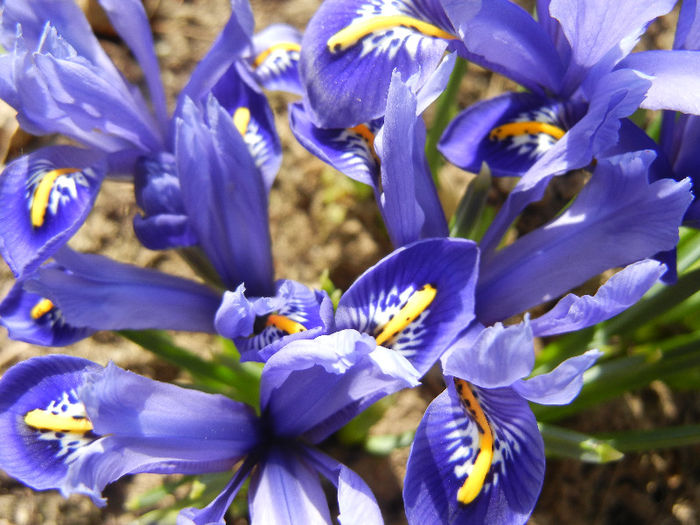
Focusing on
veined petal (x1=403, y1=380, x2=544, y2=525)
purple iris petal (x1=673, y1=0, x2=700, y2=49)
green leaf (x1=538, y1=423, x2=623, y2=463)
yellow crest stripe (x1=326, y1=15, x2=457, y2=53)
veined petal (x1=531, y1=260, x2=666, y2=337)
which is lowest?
green leaf (x1=538, y1=423, x2=623, y2=463)

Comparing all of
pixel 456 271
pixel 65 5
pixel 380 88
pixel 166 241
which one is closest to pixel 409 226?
pixel 456 271

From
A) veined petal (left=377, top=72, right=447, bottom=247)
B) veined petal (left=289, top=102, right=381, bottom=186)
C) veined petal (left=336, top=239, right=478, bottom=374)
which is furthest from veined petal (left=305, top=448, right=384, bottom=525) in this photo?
veined petal (left=289, top=102, right=381, bottom=186)

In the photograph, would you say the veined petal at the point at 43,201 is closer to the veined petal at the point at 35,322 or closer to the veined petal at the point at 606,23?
the veined petal at the point at 35,322

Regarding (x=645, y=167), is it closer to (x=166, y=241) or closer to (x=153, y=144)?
(x=166, y=241)

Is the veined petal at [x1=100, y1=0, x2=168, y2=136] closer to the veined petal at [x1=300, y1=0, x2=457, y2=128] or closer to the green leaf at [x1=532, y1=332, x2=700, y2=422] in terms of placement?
the veined petal at [x1=300, y1=0, x2=457, y2=128]

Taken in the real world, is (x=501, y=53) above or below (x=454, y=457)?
above

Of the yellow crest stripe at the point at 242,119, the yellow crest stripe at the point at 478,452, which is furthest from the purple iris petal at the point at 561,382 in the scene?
the yellow crest stripe at the point at 242,119
